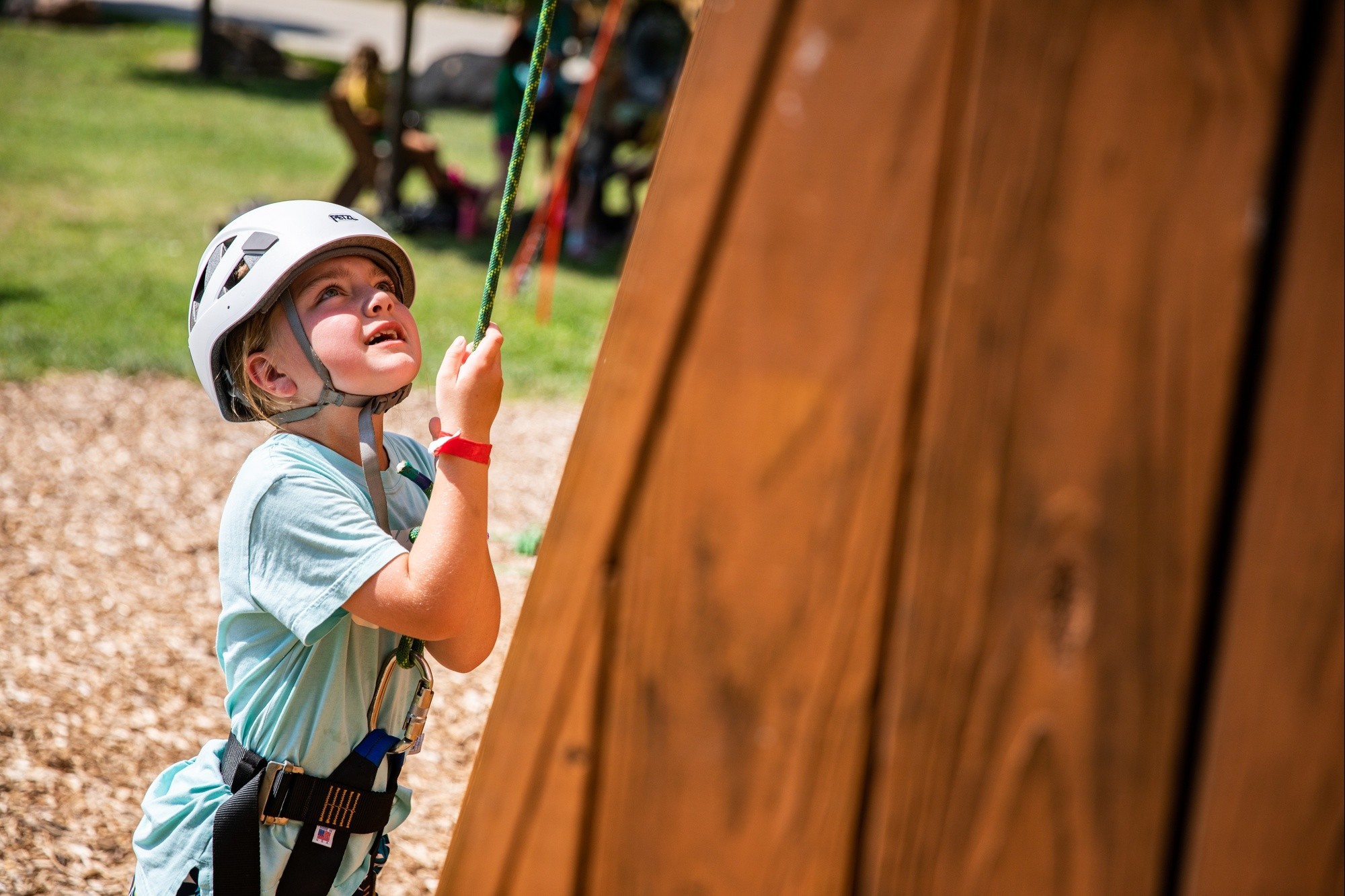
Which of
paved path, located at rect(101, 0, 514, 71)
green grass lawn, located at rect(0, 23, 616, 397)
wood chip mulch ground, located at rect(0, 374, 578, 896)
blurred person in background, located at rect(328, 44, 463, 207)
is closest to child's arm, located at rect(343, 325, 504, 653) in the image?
wood chip mulch ground, located at rect(0, 374, 578, 896)

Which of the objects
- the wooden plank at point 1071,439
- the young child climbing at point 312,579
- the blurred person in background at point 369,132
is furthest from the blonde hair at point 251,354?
the blurred person in background at point 369,132

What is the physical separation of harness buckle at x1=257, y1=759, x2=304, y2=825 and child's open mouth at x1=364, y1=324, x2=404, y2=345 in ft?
2.53

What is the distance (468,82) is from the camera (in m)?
24.1

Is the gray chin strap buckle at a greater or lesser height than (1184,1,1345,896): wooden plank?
lesser

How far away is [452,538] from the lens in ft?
5.53

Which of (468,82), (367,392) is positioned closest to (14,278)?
(367,392)

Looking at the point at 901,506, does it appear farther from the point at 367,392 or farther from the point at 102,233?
the point at 102,233

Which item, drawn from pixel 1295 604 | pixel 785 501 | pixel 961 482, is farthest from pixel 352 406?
pixel 1295 604

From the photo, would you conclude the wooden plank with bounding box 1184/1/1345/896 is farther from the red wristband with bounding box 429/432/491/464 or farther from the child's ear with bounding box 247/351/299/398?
the child's ear with bounding box 247/351/299/398

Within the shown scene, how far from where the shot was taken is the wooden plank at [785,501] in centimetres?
98

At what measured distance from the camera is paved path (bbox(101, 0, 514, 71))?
2894 centimetres

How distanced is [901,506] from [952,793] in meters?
0.27

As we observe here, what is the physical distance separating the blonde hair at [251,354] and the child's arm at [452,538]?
1.72 ft

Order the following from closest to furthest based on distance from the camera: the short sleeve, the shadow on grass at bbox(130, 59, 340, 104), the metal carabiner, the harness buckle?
1. the short sleeve
2. the harness buckle
3. the metal carabiner
4. the shadow on grass at bbox(130, 59, 340, 104)
